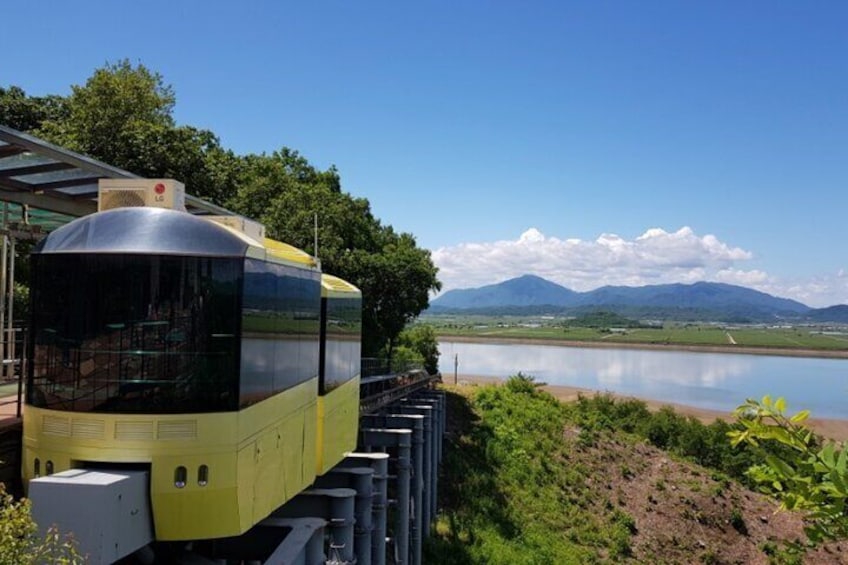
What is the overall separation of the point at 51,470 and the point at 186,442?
1.27m

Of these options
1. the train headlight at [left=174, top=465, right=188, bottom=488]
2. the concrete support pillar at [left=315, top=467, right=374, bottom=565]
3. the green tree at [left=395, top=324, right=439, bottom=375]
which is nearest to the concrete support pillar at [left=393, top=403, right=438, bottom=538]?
the concrete support pillar at [left=315, top=467, right=374, bottom=565]

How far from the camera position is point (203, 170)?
96.0 feet

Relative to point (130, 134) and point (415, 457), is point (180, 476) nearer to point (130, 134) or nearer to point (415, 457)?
point (415, 457)

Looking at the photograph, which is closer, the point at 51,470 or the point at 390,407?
the point at 51,470

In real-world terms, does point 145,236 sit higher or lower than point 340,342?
higher

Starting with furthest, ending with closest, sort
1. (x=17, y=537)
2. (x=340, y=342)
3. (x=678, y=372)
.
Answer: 1. (x=678, y=372)
2. (x=340, y=342)
3. (x=17, y=537)

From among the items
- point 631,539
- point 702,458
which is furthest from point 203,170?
point 702,458

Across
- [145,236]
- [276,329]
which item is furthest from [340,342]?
[145,236]

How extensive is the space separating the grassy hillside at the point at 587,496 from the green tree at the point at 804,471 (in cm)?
1940

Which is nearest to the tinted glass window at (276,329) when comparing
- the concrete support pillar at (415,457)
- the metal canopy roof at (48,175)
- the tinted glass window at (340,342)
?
the tinted glass window at (340,342)

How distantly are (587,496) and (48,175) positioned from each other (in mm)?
25229

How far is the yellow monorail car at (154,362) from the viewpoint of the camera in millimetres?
6121

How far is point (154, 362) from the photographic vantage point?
6.24 metres

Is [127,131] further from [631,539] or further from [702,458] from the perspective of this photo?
[702,458]
